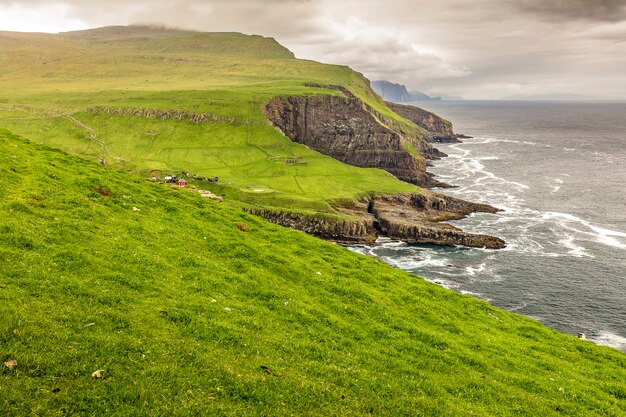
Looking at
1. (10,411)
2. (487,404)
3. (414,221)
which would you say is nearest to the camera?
(10,411)

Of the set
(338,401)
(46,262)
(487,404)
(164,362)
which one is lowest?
(487,404)

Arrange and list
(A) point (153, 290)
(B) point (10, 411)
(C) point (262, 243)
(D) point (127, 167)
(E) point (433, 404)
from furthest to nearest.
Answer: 1. (D) point (127, 167)
2. (C) point (262, 243)
3. (A) point (153, 290)
4. (E) point (433, 404)
5. (B) point (10, 411)

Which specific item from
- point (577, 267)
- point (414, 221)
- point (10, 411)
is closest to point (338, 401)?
point (10, 411)

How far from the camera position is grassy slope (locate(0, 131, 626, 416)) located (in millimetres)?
15914

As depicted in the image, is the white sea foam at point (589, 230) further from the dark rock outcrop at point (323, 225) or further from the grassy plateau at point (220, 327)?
the grassy plateau at point (220, 327)

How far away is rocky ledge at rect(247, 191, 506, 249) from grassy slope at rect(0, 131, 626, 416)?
275 ft

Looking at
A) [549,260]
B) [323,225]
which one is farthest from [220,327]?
[323,225]

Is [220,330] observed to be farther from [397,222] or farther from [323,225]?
[397,222]

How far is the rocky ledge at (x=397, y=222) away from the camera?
12175 centimetres

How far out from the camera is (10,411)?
42.6 ft

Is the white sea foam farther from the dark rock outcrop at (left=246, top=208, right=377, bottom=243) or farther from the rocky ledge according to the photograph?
the dark rock outcrop at (left=246, top=208, right=377, bottom=243)

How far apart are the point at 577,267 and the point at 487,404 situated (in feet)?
313

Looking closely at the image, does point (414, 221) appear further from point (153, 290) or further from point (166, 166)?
point (153, 290)

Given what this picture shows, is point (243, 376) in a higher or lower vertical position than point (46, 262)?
lower
